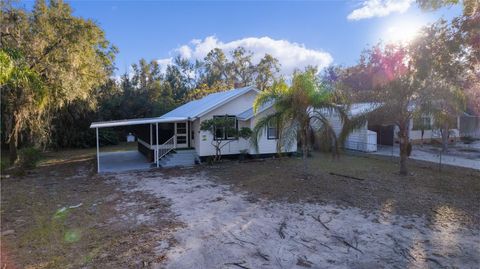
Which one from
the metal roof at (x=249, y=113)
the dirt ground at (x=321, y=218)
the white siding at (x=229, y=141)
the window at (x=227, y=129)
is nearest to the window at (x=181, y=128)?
the white siding at (x=229, y=141)

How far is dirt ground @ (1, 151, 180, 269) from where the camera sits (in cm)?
473

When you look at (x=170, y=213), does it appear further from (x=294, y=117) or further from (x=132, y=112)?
(x=132, y=112)

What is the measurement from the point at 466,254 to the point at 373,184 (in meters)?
5.14

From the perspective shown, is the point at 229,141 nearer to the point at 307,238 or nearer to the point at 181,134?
the point at 181,134

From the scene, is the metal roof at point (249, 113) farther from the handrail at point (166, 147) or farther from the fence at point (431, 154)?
the fence at point (431, 154)

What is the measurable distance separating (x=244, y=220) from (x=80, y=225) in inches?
143

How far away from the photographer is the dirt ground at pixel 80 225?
4.73m

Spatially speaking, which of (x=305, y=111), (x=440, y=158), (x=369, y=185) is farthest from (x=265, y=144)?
(x=440, y=158)

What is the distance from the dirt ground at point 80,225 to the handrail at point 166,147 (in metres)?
4.35

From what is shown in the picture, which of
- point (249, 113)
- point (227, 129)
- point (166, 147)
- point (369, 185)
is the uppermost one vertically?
point (249, 113)

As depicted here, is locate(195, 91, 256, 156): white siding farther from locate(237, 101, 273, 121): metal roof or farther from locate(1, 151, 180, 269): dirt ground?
locate(1, 151, 180, 269): dirt ground

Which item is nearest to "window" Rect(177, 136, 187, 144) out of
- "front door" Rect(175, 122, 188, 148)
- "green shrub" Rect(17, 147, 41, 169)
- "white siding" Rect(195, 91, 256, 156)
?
"front door" Rect(175, 122, 188, 148)

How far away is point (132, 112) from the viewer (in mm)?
28375

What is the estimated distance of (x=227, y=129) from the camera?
14125 millimetres
